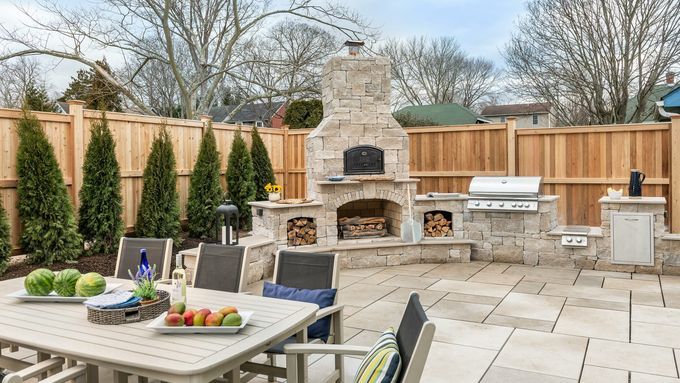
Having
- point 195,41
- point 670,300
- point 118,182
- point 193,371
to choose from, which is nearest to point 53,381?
point 193,371

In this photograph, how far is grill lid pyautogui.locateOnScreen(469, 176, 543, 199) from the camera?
19.9ft

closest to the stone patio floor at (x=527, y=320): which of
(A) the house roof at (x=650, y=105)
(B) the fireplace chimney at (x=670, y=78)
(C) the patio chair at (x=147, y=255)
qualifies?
(C) the patio chair at (x=147, y=255)

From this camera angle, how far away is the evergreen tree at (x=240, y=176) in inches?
311

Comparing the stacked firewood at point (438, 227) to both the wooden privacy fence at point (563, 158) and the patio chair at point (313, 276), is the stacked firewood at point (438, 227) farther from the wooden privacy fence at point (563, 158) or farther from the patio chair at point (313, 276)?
the patio chair at point (313, 276)

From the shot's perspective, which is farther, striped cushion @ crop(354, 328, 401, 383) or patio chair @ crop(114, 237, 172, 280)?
patio chair @ crop(114, 237, 172, 280)

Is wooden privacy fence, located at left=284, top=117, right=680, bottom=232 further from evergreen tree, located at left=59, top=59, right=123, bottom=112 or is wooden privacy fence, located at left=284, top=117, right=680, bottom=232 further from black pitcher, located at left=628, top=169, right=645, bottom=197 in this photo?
evergreen tree, located at left=59, top=59, right=123, bottom=112

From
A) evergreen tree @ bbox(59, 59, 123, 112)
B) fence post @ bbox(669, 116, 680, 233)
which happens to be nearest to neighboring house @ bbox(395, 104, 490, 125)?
evergreen tree @ bbox(59, 59, 123, 112)

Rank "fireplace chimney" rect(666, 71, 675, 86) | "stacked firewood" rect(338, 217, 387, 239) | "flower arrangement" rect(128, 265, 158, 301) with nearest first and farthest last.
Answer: "flower arrangement" rect(128, 265, 158, 301)
"stacked firewood" rect(338, 217, 387, 239)
"fireplace chimney" rect(666, 71, 675, 86)

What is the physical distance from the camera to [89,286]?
2.54m

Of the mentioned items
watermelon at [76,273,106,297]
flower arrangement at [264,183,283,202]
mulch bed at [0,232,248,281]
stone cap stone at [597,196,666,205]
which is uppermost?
flower arrangement at [264,183,283,202]

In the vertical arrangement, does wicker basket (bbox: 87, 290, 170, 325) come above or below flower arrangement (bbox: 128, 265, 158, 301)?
below

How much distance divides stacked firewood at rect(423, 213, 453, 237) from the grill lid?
1.78ft

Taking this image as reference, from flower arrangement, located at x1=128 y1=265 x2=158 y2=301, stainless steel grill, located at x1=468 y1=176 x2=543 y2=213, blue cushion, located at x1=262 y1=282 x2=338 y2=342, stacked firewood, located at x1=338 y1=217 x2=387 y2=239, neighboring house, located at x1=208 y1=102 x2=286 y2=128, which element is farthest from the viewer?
neighboring house, located at x1=208 y1=102 x2=286 y2=128

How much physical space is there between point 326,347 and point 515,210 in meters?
4.67
